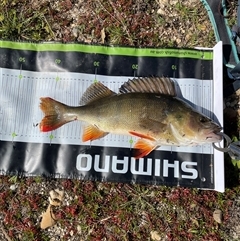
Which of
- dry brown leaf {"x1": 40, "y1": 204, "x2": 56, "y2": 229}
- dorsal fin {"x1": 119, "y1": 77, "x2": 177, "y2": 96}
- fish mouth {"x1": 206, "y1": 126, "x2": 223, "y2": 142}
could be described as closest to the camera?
fish mouth {"x1": 206, "y1": 126, "x2": 223, "y2": 142}

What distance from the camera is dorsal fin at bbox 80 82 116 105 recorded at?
11.4 feet

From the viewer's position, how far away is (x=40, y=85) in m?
3.72

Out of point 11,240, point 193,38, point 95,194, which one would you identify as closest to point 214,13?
point 193,38

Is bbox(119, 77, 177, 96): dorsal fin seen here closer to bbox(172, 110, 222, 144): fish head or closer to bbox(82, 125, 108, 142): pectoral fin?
bbox(172, 110, 222, 144): fish head

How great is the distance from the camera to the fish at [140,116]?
10.7ft

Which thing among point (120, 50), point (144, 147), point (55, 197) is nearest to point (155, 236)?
point (144, 147)

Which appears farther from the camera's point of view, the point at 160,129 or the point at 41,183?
the point at 41,183

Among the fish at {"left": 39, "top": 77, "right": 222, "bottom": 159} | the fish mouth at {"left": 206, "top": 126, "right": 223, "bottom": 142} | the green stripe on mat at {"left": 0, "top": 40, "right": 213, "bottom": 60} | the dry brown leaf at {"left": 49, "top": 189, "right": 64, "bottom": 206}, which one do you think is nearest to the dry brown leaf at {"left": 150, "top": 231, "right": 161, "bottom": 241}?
the fish at {"left": 39, "top": 77, "right": 222, "bottom": 159}

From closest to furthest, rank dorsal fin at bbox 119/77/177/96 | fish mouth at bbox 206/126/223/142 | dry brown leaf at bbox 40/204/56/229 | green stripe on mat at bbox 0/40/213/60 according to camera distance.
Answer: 1. fish mouth at bbox 206/126/223/142
2. dorsal fin at bbox 119/77/177/96
3. dry brown leaf at bbox 40/204/56/229
4. green stripe on mat at bbox 0/40/213/60

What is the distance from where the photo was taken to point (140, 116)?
10.9 feet

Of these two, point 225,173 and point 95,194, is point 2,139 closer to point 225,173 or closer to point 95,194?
point 95,194

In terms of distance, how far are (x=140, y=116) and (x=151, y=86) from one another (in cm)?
33

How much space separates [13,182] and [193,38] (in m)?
2.37

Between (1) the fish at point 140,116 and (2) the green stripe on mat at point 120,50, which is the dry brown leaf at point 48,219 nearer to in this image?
(1) the fish at point 140,116
